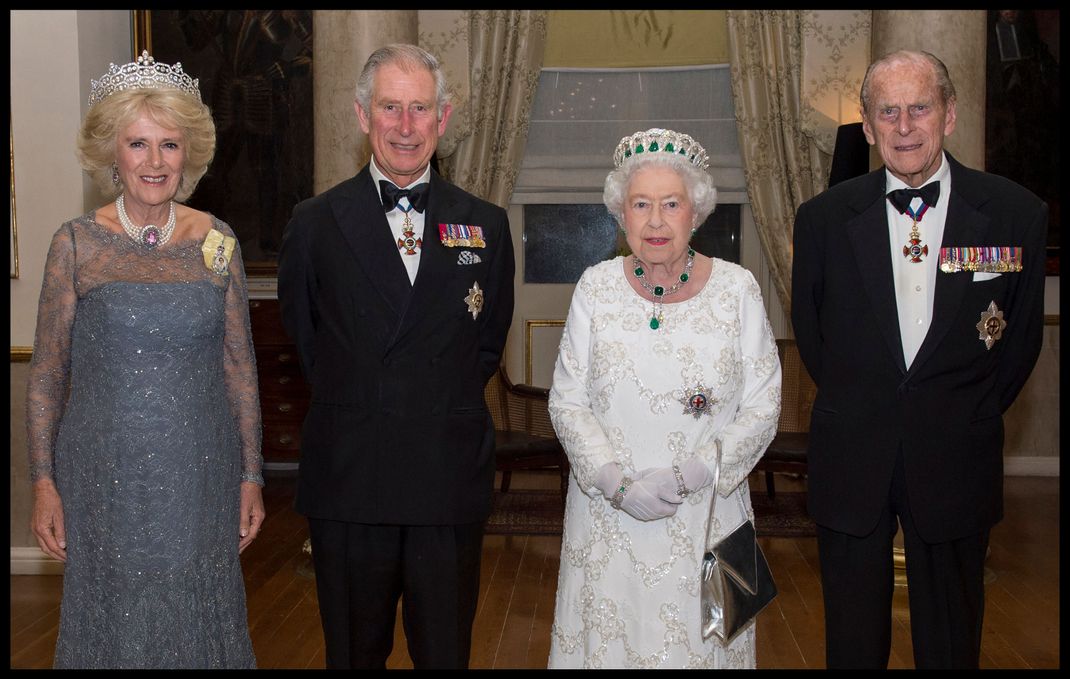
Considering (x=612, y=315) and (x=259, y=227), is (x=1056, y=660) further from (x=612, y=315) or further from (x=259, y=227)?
(x=259, y=227)

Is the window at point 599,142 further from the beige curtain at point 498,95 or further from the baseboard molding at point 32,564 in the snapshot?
the baseboard molding at point 32,564

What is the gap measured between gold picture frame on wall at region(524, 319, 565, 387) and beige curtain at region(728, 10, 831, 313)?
1670 millimetres

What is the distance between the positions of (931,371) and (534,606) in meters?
2.45

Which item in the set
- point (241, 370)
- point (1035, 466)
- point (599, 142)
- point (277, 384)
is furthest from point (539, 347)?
point (241, 370)

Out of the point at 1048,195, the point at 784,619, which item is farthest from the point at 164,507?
the point at 1048,195

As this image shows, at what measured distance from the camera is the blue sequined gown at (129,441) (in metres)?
2.44

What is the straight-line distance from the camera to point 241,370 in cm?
261

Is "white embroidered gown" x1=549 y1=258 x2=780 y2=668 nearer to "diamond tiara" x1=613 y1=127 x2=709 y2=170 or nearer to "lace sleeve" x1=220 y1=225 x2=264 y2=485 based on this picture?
"diamond tiara" x1=613 y1=127 x2=709 y2=170

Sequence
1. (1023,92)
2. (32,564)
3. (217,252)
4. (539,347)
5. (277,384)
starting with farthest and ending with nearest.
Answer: (539,347) < (1023,92) < (277,384) < (32,564) < (217,252)

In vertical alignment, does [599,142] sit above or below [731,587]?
above

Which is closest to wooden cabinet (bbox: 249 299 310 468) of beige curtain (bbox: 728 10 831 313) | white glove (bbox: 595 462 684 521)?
beige curtain (bbox: 728 10 831 313)

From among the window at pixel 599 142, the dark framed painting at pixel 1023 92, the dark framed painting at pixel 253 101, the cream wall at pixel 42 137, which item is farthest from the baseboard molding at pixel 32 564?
the dark framed painting at pixel 1023 92

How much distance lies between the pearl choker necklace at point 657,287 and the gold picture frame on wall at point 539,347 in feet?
16.8

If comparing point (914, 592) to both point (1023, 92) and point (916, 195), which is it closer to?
point (916, 195)
